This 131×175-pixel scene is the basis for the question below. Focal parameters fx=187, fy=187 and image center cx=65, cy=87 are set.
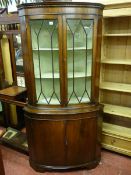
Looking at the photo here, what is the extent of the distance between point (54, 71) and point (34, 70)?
0.20 metres

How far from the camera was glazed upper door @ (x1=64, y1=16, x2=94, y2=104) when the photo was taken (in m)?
1.73

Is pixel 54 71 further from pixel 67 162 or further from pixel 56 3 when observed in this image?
pixel 67 162

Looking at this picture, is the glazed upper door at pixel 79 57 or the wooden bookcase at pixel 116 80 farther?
the wooden bookcase at pixel 116 80

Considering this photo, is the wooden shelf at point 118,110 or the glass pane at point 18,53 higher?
the glass pane at point 18,53

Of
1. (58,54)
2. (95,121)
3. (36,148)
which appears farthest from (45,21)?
(36,148)

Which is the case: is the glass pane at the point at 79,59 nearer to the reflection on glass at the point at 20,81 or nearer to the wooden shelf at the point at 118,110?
the wooden shelf at the point at 118,110

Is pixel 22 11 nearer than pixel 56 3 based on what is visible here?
No

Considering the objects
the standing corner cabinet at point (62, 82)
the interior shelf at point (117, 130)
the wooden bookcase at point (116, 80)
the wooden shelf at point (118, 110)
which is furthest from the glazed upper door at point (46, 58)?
the interior shelf at point (117, 130)

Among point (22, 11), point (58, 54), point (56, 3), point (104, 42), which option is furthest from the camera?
point (104, 42)

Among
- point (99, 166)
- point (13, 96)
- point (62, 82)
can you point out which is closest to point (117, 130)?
point (99, 166)

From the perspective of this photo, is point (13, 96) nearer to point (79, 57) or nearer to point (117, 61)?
point (79, 57)

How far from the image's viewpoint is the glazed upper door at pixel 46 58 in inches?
68.5

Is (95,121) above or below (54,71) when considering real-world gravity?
below

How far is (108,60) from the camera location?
2262 millimetres
